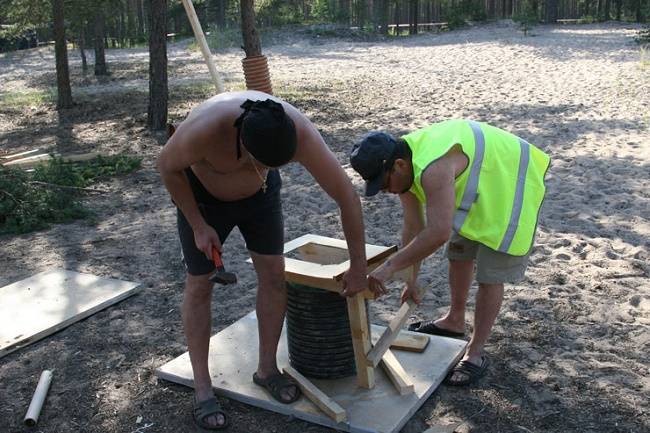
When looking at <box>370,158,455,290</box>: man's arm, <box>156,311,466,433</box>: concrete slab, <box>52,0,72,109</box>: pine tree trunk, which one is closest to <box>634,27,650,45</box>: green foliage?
<box>52,0,72,109</box>: pine tree trunk

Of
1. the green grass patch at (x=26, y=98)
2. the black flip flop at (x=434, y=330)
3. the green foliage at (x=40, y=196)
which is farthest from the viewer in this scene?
the green grass patch at (x=26, y=98)

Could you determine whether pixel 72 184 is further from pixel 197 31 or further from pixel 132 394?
pixel 132 394

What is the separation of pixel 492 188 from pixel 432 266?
6.47ft

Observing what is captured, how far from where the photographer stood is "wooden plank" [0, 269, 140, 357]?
418cm

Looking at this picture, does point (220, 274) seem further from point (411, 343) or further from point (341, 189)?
point (411, 343)

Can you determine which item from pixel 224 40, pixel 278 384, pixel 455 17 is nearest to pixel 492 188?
pixel 278 384

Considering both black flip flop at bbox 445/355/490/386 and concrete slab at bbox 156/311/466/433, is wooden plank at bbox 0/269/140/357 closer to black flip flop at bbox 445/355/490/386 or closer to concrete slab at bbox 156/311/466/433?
concrete slab at bbox 156/311/466/433

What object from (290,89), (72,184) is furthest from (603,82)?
(72,184)

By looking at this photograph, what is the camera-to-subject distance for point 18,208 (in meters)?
6.48

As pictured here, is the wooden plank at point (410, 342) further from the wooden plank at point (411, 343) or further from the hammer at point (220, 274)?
the hammer at point (220, 274)

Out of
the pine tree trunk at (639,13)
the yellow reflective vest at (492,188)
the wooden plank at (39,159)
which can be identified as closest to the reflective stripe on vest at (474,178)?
the yellow reflective vest at (492,188)

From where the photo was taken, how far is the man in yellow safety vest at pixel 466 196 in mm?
2947

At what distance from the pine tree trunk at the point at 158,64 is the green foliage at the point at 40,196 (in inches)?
111

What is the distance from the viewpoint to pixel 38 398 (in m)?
3.42
